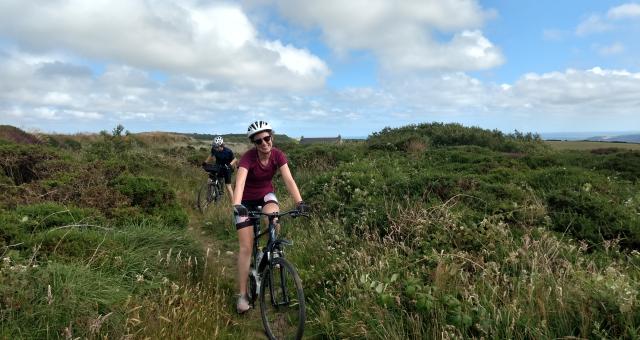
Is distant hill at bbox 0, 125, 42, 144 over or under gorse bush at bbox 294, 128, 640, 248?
over

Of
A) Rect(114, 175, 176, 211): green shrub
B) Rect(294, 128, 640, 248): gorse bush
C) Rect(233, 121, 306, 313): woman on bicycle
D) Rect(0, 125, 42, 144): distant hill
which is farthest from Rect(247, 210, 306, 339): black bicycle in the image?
Rect(0, 125, 42, 144): distant hill

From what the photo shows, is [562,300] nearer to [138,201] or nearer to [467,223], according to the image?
[467,223]

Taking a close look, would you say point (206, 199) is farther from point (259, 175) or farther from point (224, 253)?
point (259, 175)

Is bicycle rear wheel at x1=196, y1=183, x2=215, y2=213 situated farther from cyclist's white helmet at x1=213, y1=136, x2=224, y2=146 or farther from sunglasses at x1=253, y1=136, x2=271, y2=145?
sunglasses at x1=253, y1=136, x2=271, y2=145

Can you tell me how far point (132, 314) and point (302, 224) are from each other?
16.6 feet

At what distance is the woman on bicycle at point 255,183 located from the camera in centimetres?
531

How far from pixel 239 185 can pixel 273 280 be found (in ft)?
4.16

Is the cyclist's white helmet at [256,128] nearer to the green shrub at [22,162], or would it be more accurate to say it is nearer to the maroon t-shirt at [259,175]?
the maroon t-shirt at [259,175]

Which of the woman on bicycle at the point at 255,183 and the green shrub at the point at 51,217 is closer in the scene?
A: the woman on bicycle at the point at 255,183

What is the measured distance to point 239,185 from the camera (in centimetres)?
520

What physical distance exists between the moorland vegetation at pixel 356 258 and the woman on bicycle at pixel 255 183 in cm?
58

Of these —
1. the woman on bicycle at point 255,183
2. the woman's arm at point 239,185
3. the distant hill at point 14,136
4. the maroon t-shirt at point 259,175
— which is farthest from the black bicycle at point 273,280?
the distant hill at point 14,136

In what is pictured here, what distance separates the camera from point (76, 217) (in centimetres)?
667

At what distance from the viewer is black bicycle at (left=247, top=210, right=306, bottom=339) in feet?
16.3
